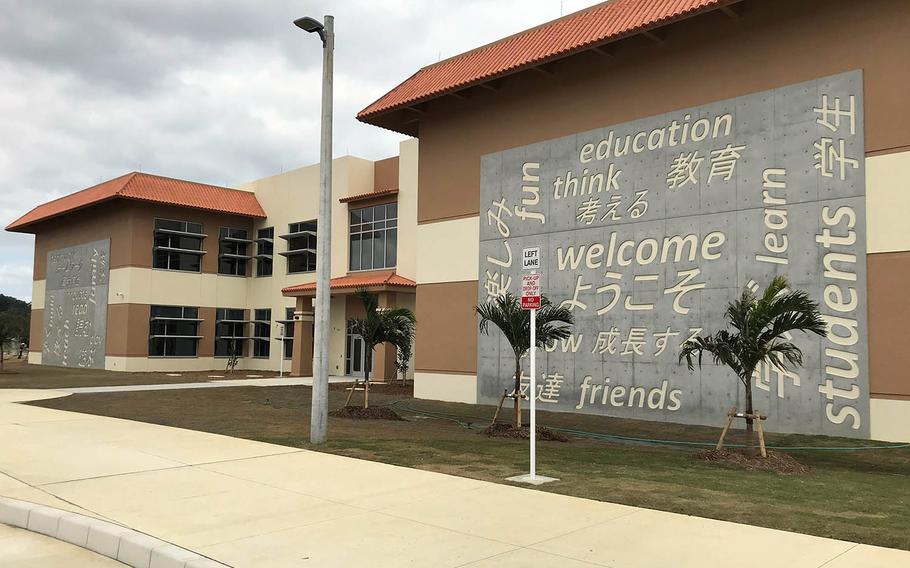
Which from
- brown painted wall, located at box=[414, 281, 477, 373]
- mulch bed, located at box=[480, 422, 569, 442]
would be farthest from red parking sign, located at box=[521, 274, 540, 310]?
brown painted wall, located at box=[414, 281, 477, 373]

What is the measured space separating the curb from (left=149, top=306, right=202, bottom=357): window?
36340 mm

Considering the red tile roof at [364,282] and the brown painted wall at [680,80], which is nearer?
the brown painted wall at [680,80]

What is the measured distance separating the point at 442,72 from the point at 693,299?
39.4ft

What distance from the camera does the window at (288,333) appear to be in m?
42.5

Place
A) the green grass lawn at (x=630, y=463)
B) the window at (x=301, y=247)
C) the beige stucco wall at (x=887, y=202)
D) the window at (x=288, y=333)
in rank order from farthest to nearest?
the window at (x=288, y=333) < the window at (x=301, y=247) < the beige stucco wall at (x=887, y=202) < the green grass lawn at (x=630, y=463)

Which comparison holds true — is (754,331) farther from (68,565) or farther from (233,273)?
(233,273)

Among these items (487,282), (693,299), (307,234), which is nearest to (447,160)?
(487,282)

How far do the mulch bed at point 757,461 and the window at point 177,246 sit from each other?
37350 mm

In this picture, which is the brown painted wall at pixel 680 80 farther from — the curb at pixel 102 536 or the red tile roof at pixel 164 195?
the red tile roof at pixel 164 195

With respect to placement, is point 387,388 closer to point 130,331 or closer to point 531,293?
point 130,331

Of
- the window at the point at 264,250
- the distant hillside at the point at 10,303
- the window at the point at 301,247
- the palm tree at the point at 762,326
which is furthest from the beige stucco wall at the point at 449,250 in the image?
the distant hillside at the point at 10,303

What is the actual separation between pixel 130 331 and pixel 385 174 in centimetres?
1732

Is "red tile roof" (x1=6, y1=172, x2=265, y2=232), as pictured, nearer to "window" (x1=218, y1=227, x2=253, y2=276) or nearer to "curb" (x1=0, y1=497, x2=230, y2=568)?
"window" (x1=218, y1=227, x2=253, y2=276)

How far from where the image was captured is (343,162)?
128 ft
